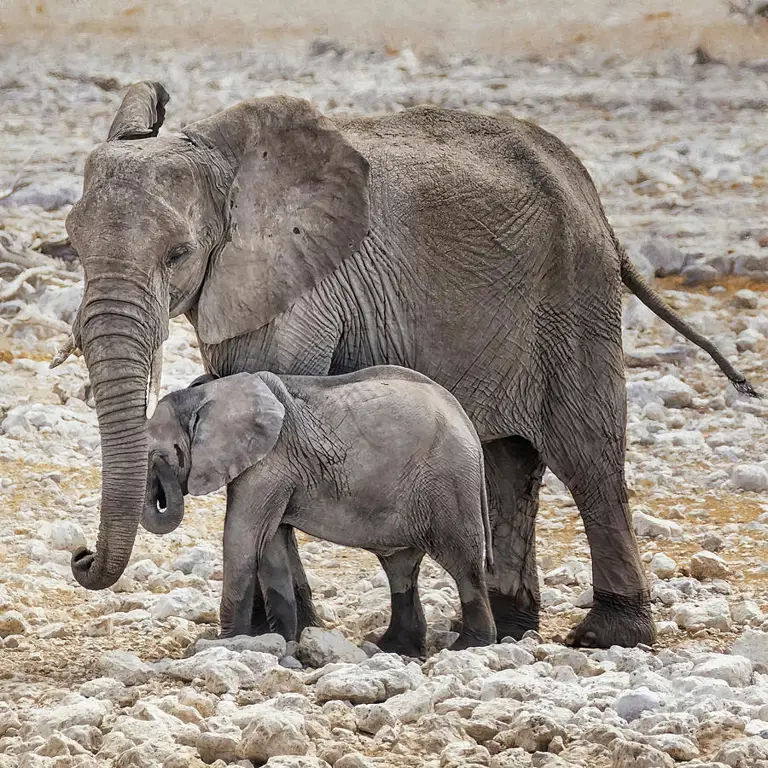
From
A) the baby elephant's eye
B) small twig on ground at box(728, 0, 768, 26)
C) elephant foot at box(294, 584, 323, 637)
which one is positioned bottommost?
elephant foot at box(294, 584, 323, 637)

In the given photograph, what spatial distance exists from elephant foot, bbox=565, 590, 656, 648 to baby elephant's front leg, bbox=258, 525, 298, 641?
1.13 meters

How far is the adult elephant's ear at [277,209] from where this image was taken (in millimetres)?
4398

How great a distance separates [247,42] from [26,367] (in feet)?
22.5

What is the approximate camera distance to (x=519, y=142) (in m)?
5.02

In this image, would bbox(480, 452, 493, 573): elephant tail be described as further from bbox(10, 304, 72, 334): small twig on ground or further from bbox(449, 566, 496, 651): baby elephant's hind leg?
bbox(10, 304, 72, 334): small twig on ground

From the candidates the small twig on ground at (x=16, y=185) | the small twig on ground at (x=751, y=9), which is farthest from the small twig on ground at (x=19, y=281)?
the small twig on ground at (x=751, y=9)

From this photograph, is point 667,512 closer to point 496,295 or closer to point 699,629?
point 699,629

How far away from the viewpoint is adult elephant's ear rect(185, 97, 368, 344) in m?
4.40

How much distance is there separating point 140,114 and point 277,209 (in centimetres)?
47

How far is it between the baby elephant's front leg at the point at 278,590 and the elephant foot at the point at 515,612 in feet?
3.38

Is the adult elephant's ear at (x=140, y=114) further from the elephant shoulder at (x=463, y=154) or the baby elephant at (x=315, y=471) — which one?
the baby elephant at (x=315, y=471)

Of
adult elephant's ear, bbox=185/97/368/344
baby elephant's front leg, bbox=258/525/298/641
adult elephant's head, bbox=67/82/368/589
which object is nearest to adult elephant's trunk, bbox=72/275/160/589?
adult elephant's head, bbox=67/82/368/589

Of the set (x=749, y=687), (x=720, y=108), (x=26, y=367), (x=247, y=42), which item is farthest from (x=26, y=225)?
(x=749, y=687)

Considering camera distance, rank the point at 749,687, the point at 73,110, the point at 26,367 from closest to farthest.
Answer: the point at 749,687
the point at 26,367
the point at 73,110
